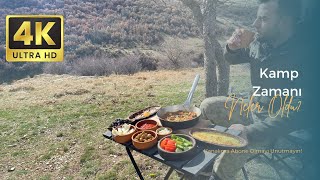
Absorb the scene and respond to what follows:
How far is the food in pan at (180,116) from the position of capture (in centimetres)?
214

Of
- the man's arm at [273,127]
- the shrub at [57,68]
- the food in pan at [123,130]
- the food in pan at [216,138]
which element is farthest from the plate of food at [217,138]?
the shrub at [57,68]

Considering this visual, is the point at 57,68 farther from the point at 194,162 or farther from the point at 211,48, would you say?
the point at 194,162

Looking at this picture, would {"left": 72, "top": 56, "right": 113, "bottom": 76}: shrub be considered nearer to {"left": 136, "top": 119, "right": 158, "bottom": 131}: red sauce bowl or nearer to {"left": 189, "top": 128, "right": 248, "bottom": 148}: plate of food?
{"left": 136, "top": 119, "right": 158, "bottom": 131}: red sauce bowl

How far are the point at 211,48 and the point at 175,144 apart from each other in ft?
5.83

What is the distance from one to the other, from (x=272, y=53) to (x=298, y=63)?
0.67 ft

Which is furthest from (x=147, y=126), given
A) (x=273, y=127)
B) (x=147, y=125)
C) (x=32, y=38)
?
(x=32, y=38)

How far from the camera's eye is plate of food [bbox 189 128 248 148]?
1.88 meters

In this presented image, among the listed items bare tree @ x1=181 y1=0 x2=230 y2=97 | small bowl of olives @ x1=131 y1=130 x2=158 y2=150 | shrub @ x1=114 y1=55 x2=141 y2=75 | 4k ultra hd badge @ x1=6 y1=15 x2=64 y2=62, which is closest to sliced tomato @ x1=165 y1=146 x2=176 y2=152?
small bowl of olives @ x1=131 y1=130 x2=158 y2=150

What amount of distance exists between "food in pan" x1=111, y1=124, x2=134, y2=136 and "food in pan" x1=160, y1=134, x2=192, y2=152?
0.29 meters

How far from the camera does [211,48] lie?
3.38 m

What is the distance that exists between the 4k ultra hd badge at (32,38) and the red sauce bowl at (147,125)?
0.91m

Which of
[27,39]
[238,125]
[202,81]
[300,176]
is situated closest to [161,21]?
[202,81]

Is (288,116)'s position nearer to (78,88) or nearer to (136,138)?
(136,138)

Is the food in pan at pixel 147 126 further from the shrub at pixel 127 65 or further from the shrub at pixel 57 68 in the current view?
the shrub at pixel 127 65
